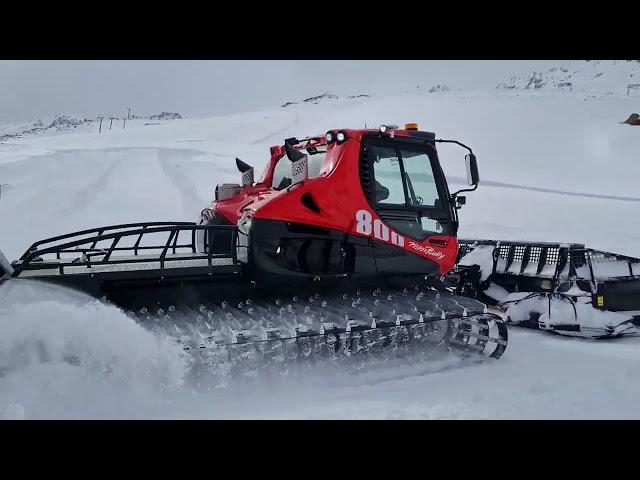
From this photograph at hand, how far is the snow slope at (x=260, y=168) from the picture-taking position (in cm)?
396

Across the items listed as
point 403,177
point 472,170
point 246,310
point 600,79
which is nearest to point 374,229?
point 403,177

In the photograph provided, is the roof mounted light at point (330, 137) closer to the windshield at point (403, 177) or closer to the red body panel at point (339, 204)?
the red body panel at point (339, 204)

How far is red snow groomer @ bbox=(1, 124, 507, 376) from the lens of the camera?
4.50 meters

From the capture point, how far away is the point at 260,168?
20.3 m

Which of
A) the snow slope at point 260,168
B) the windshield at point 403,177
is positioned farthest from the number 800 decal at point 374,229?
the snow slope at point 260,168

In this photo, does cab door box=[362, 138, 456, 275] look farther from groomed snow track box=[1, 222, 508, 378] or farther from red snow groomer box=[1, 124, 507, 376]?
groomed snow track box=[1, 222, 508, 378]

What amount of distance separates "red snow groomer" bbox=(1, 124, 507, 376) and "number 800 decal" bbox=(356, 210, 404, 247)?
11 millimetres

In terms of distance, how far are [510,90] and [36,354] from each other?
43.1m

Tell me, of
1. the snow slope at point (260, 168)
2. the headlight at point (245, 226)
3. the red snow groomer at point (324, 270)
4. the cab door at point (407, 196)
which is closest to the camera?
the snow slope at point (260, 168)

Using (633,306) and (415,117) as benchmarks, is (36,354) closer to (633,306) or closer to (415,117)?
(633,306)

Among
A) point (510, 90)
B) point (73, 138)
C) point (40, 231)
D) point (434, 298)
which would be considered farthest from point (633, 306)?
point (510, 90)

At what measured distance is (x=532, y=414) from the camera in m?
4.00

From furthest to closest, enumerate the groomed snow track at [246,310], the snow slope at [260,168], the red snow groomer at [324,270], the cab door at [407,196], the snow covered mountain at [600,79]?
the snow covered mountain at [600,79] < the cab door at [407,196] < the red snow groomer at [324,270] < the groomed snow track at [246,310] < the snow slope at [260,168]

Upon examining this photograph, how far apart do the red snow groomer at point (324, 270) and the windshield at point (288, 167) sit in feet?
0.08
